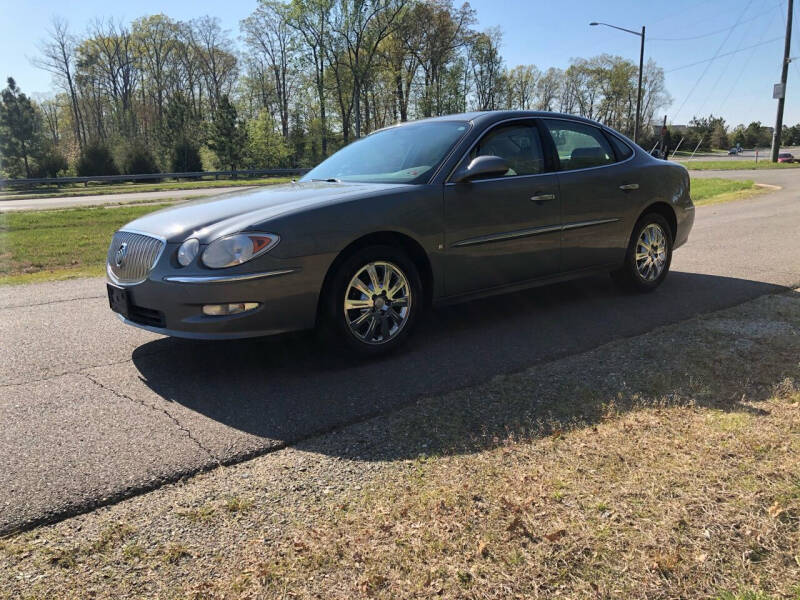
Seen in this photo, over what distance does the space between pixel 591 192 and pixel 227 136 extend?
4459 cm

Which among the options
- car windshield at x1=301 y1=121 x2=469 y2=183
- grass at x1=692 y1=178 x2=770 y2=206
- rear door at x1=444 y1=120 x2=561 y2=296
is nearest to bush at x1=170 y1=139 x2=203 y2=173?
grass at x1=692 y1=178 x2=770 y2=206

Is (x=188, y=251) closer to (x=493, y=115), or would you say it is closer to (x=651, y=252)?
(x=493, y=115)

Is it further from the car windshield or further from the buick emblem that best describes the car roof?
the buick emblem

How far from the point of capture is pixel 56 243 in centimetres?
1102

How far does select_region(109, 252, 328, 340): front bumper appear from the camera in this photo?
3.55 meters

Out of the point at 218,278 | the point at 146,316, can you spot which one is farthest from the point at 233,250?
the point at 146,316

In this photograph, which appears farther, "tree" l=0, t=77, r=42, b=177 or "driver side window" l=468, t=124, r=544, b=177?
"tree" l=0, t=77, r=42, b=177

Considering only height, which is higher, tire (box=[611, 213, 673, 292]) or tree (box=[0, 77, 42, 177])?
tree (box=[0, 77, 42, 177])

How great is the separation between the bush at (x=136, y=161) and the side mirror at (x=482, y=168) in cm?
4045

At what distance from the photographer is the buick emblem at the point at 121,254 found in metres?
4.04

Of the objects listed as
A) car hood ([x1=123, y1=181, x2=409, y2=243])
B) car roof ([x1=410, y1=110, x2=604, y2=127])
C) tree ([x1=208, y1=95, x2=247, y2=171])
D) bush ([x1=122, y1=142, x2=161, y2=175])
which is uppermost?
tree ([x1=208, y1=95, x2=247, y2=171])

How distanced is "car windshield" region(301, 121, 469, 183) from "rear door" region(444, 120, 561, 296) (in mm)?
232

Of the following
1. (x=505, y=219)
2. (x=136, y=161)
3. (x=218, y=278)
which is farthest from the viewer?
(x=136, y=161)

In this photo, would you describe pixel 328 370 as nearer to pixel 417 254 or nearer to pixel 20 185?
pixel 417 254
